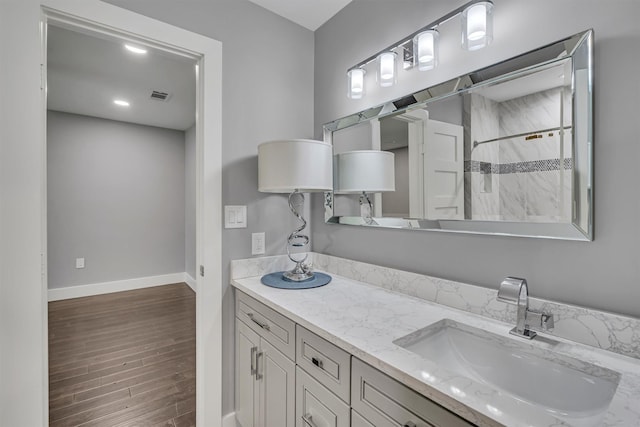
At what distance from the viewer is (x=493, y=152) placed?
113 centimetres

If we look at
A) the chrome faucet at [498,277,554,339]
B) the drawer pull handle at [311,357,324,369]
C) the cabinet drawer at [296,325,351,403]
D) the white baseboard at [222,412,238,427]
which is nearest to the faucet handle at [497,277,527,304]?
the chrome faucet at [498,277,554,339]

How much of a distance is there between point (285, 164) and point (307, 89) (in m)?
0.87

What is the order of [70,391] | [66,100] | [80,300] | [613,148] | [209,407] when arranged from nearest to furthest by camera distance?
[613,148], [209,407], [70,391], [66,100], [80,300]

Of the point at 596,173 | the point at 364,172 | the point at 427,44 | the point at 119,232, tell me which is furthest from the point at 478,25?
the point at 119,232

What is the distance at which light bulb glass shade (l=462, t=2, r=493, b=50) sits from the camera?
43.7 inches

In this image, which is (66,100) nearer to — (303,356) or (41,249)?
(41,249)

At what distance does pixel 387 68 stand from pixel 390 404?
4.75 feet

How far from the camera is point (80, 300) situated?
3.85 meters

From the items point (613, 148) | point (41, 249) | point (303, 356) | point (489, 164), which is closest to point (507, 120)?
point (489, 164)

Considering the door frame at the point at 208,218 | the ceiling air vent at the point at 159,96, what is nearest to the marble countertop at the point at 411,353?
the door frame at the point at 208,218

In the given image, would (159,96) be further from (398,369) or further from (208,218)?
(398,369)

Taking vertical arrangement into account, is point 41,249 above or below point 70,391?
above

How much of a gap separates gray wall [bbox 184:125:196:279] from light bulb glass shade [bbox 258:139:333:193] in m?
3.50

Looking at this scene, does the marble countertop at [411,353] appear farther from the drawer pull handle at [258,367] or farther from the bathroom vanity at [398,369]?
the drawer pull handle at [258,367]
